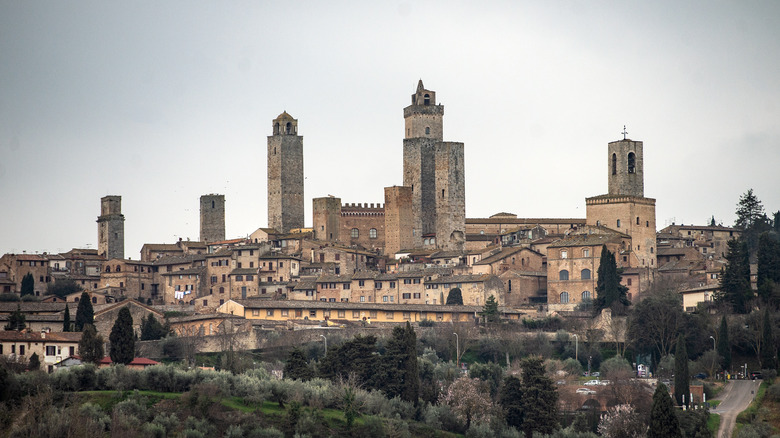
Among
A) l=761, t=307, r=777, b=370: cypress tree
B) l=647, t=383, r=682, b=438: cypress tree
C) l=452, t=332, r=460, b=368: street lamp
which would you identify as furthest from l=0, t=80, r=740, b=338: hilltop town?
l=647, t=383, r=682, b=438: cypress tree

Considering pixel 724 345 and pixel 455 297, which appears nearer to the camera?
pixel 724 345

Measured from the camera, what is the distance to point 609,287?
7094 cm

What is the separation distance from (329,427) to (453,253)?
36.7m

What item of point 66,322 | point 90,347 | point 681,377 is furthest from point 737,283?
point 66,322

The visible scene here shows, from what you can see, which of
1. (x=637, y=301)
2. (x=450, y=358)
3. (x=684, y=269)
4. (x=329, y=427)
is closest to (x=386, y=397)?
(x=329, y=427)

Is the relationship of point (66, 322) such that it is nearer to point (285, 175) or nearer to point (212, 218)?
point (285, 175)

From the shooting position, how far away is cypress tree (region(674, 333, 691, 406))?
57344mm

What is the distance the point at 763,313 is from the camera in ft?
209

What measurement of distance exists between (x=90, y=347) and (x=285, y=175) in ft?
143

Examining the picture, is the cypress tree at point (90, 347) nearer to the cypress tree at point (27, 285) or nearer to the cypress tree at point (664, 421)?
the cypress tree at point (664, 421)

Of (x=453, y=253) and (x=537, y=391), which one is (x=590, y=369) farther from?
(x=453, y=253)

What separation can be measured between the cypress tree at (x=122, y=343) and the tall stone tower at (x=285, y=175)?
39742mm

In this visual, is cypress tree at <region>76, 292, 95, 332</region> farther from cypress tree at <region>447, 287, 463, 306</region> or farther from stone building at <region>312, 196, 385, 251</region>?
stone building at <region>312, 196, 385, 251</region>

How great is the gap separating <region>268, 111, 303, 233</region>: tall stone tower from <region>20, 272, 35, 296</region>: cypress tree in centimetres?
1892
